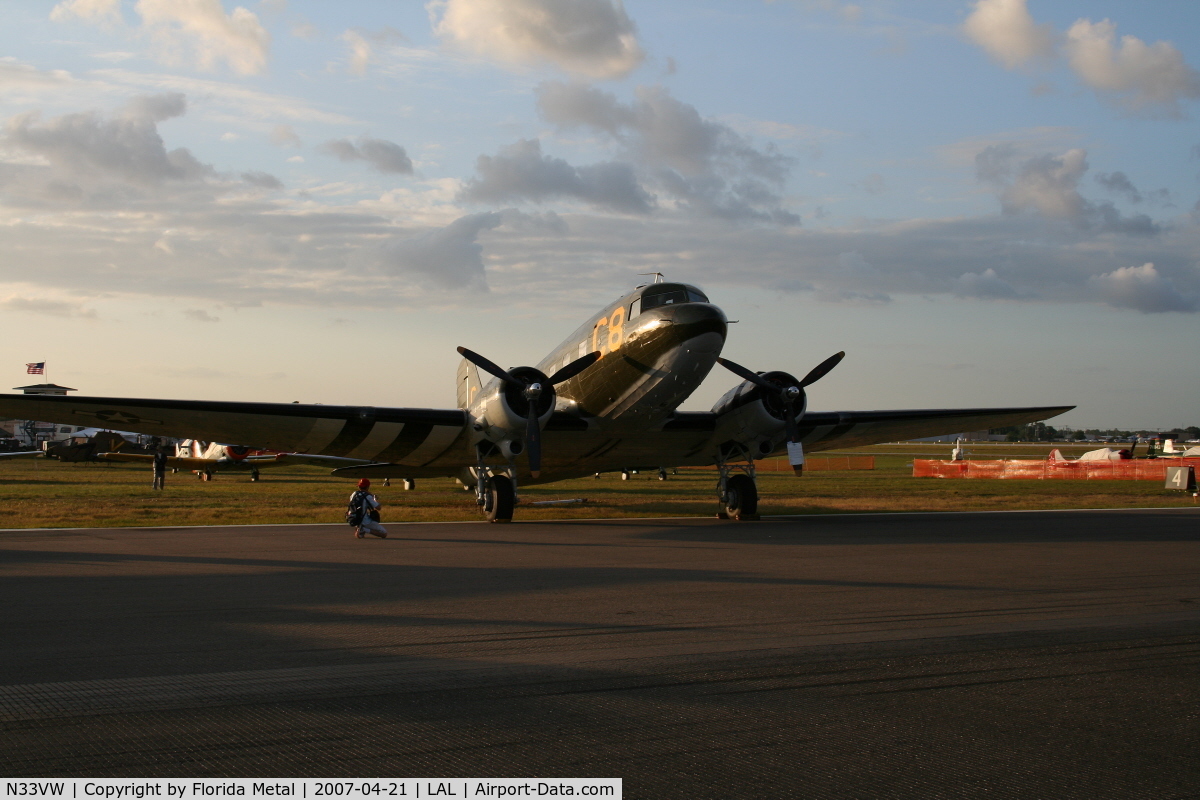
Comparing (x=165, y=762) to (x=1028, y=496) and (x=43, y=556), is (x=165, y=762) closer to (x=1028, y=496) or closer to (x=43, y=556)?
(x=43, y=556)

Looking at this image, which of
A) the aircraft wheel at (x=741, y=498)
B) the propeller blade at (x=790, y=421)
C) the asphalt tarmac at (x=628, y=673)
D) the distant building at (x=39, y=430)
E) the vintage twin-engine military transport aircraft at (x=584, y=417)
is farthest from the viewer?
the distant building at (x=39, y=430)

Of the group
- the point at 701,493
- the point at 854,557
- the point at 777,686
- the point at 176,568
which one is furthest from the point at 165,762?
the point at 701,493

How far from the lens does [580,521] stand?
73.9 feet

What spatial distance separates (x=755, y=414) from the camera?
2236cm

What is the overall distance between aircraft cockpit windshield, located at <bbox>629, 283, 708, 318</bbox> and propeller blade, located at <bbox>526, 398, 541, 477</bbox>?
3.10m

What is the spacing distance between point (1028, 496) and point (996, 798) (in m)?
31.8

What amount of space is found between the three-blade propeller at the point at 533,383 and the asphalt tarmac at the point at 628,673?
624cm

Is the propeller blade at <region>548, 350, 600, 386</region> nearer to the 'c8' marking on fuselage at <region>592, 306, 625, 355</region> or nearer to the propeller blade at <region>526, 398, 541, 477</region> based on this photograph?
the 'c8' marking on fuselage at <region>592, 306, 625, 355</region>

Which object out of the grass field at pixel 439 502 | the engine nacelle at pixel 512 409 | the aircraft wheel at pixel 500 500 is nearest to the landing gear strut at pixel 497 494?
the aircraft wheel at pixel 500 500

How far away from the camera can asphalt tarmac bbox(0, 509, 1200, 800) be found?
4547mm

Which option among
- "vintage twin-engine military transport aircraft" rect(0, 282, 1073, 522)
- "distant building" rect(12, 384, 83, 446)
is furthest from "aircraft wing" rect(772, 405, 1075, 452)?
"distant building" rect(12, 384, 83, 446)

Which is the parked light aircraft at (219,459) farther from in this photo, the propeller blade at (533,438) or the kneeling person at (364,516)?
the kneeling person at (364,516)

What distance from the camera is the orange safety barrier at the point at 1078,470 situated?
160 feet
